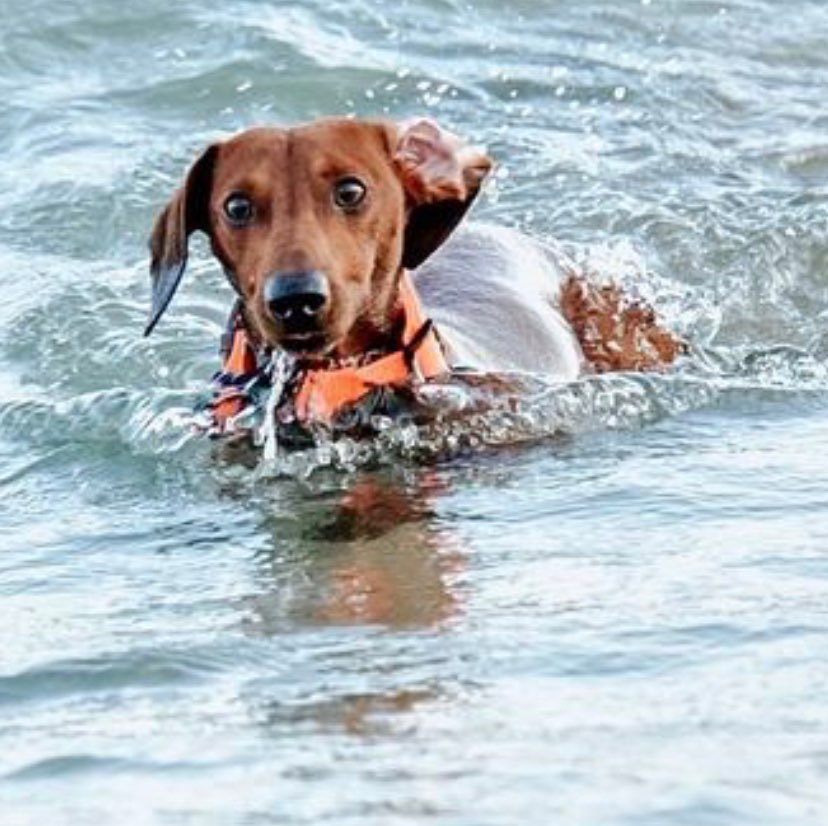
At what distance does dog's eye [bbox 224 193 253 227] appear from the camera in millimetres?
6270

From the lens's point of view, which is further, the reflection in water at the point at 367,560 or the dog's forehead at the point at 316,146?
the dog's forehead at the point at 316,146

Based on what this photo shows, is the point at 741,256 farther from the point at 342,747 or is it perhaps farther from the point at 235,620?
the point at 342,747

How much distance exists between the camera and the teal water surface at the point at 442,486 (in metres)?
4.03

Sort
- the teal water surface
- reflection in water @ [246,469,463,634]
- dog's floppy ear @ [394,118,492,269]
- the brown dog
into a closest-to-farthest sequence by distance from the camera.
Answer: the teal water surface
reflection in water @ [246,469,463,634]
the brown dog
dog's floppy ear @ [394,118,492,269]

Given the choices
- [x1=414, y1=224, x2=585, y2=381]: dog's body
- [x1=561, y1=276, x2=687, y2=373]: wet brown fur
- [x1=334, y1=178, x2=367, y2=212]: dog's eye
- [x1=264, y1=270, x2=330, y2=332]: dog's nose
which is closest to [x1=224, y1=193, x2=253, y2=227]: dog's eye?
[x1=334, y1=178, x2=367, y2=212]: dog's eye

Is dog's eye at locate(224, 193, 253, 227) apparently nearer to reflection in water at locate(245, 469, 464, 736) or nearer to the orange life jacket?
the orange life jacket

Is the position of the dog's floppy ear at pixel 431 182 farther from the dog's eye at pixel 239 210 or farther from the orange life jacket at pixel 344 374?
the dog's eye at pixel 239 210

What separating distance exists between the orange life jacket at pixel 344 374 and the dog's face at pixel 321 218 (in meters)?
0.06

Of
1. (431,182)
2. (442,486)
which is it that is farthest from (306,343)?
(431,182)

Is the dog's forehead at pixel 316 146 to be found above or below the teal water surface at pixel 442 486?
above

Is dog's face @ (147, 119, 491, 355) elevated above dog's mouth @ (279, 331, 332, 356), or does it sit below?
above

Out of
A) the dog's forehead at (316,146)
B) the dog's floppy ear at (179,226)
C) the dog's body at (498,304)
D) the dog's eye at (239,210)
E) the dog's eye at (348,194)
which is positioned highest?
the dog's forehead at (316,146)

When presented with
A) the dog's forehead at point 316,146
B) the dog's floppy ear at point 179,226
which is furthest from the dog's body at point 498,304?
the dog's floppy ear at point 179,226

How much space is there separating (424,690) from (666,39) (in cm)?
729
